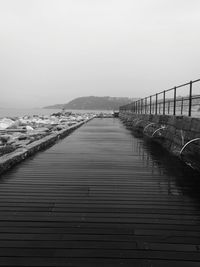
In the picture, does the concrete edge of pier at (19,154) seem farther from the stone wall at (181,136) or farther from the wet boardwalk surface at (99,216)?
the stone wall at (181,136)

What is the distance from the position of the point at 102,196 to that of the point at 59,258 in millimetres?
1914

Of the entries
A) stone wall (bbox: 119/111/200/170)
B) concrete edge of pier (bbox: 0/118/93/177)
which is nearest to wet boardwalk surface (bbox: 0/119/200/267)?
concrete edge of pier (bbox: 0/118/93/177)

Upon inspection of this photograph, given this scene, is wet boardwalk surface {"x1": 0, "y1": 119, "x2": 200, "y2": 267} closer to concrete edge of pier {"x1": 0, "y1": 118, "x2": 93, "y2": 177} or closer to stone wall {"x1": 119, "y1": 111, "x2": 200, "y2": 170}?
concrete edge of pier {"x1": 0, "y1": 118, "x2": 93, "y2": 177}

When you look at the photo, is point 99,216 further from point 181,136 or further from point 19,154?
point 181,136

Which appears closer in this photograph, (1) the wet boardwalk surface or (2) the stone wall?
(1) the wet boardwalk surface

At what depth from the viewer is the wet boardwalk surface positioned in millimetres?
2811

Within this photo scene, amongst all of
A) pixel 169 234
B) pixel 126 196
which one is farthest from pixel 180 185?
pixel 169 234

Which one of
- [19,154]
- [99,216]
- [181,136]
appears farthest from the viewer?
[181,136]

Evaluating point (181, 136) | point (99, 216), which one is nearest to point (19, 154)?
point (99, 216)

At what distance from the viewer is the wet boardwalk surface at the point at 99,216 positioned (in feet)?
9.22

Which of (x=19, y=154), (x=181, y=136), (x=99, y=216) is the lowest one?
(x=99, y=216)

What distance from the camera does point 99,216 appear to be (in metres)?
3.77

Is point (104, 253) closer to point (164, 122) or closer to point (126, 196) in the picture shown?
point (126, 196)

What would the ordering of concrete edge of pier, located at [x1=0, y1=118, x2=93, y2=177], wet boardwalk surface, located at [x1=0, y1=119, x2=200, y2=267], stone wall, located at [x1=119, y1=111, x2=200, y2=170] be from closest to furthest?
wet boardwalk surface, located at [x1=0, y1=119, x2=200, y2=267] < concrete edge of pier, located at [x1=0, y1=118, x2=93, y2=177] < stone wall, located at [x1=119, y1=111, x2=200, y2=170]
